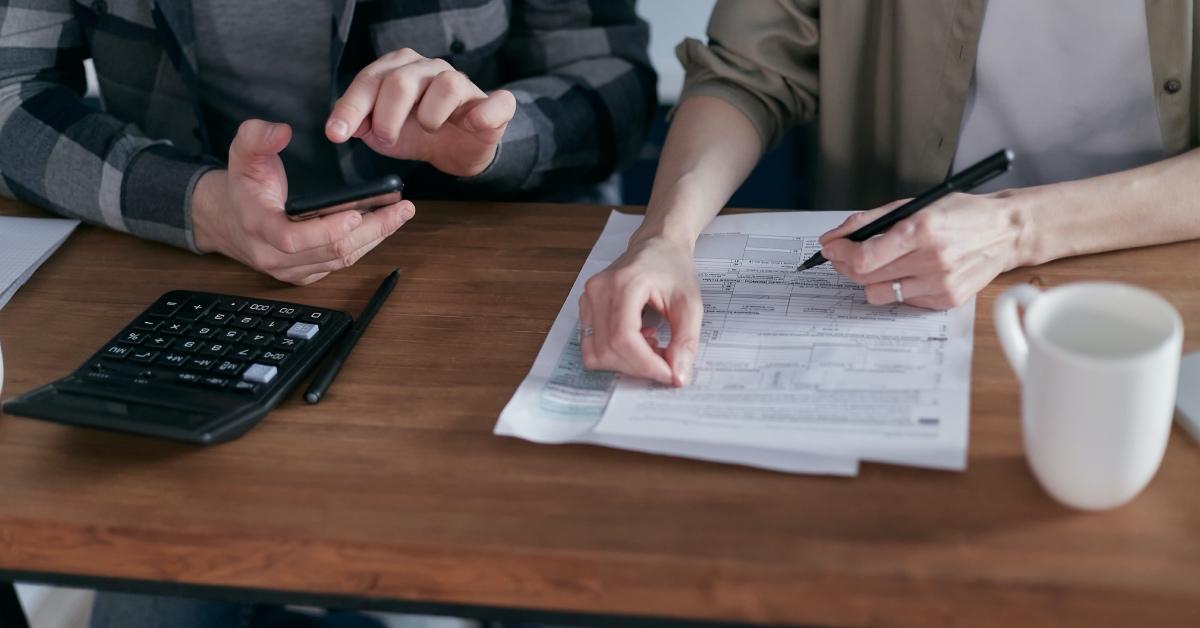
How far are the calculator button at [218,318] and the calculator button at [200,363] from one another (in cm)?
6

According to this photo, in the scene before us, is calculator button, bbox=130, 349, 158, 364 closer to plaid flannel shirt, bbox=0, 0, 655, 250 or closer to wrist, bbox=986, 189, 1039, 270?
plaid flannel shirt, bbox=0, 0, 655, 250

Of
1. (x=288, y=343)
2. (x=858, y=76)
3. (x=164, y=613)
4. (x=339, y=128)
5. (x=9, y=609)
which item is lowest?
(x=164, y=613)

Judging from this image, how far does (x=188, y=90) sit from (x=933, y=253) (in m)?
0.89

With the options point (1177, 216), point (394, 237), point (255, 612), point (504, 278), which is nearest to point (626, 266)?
A: point (504, 278)

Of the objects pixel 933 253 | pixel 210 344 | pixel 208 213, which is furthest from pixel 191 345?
pixel 933 253

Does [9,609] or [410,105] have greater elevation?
[410,105]

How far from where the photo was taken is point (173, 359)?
31.8 inches

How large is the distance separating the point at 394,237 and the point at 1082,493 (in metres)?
0.66

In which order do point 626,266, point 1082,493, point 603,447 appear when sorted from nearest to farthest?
point 1082,493 → point 603,447 → point 626,266

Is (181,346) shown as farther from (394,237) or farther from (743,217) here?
(743,217)

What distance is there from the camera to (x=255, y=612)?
126 centimetres

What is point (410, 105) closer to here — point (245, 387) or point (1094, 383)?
point (245, 387)

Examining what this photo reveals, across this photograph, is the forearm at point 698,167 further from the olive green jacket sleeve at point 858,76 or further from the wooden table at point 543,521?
the wooden table at point 543,521

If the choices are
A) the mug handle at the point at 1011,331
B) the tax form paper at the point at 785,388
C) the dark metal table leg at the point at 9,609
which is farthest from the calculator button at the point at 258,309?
the mug handle at the point at 1011,331
